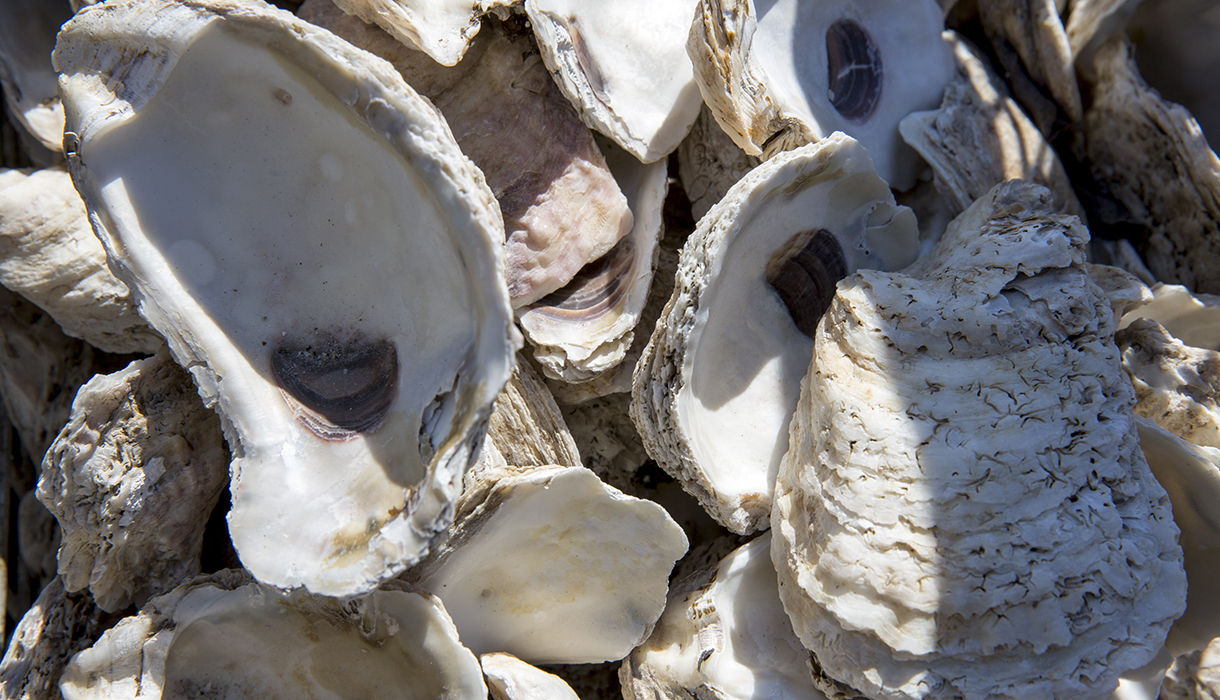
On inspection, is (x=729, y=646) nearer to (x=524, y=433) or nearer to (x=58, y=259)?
(x=524, y=433)

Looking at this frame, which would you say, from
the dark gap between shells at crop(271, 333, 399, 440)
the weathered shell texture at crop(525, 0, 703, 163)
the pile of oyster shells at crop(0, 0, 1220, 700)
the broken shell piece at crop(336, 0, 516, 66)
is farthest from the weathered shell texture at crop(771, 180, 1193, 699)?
the broken shell piece at crop(336, 0, 516, 66)

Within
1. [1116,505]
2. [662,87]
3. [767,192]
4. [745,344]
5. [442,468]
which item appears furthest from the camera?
[662,87]

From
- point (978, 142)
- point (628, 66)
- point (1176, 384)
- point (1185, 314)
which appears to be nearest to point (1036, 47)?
point (978, 142)

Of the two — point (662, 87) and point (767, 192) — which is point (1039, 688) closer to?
point (767, 192)

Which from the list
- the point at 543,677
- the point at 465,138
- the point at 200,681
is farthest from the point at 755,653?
the point at 465,138

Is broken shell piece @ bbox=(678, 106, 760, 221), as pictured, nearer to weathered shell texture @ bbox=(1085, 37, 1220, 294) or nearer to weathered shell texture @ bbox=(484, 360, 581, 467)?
weathered shell texture @ bbox=(484, 360, 581, 467)
